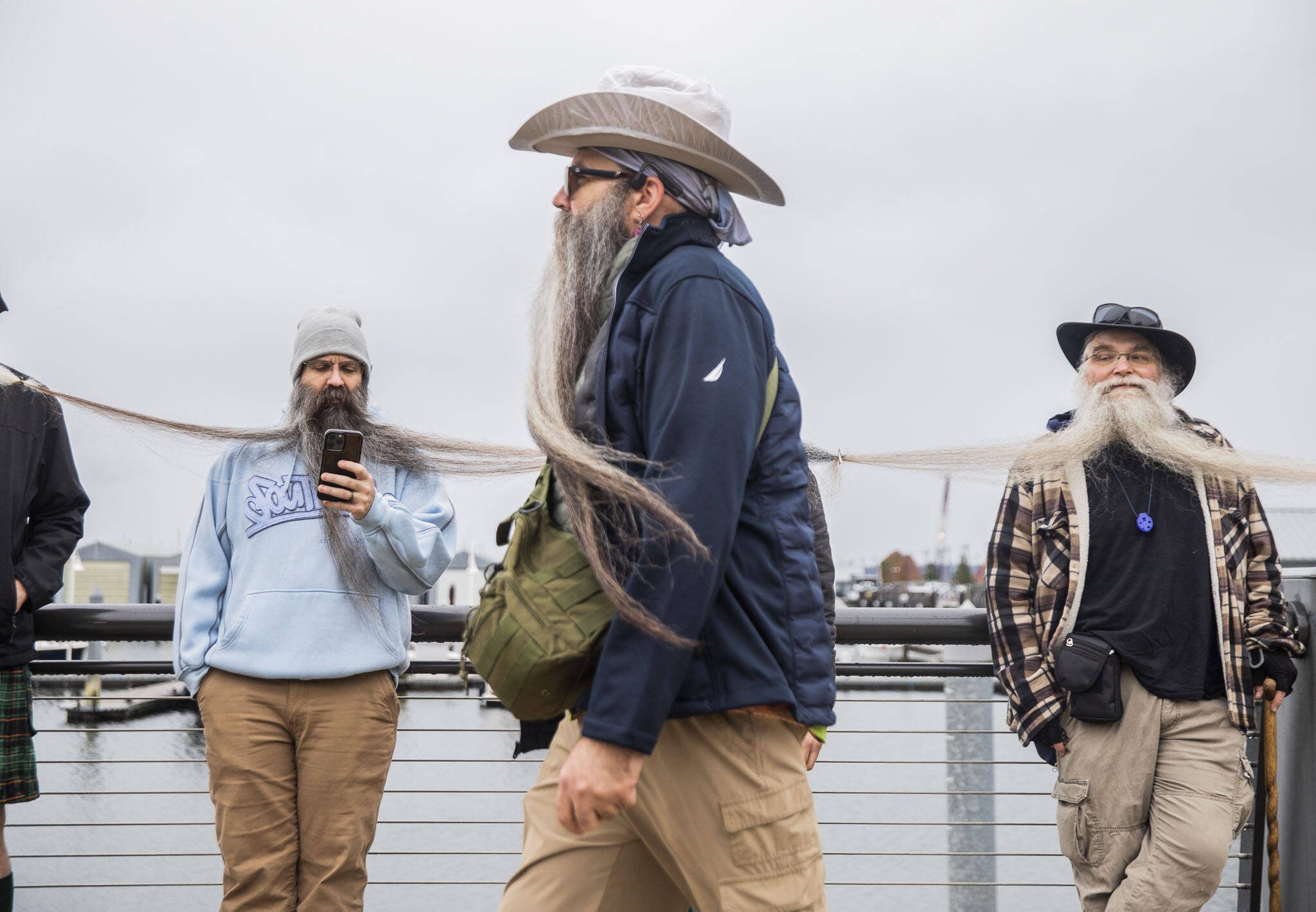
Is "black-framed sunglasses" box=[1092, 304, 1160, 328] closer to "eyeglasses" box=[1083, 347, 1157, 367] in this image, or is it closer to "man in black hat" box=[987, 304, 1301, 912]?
"eyeglasses" box=[1083, 347, 1157, 367]

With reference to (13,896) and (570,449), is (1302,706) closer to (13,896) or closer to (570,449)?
(570,449)

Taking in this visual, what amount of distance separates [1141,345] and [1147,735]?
114 centimetres

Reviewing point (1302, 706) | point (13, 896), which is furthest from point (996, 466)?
point (13, 896)

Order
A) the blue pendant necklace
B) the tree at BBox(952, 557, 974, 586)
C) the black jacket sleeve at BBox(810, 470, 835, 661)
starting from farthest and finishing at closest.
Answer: the tree at BBox(952, 557, 974, 586) < the blue pendant necklace < the black jacket sleeve at BBox(810, 470, 835, 661)

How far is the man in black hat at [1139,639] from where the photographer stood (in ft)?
9.30

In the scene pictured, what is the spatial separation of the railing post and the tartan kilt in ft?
7.97

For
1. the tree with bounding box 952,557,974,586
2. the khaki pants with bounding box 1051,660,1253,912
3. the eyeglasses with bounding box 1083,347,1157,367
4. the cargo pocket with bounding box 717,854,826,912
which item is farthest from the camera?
the tree with bounding box 952,557,974,586

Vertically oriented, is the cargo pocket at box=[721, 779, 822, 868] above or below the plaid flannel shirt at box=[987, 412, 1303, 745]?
below

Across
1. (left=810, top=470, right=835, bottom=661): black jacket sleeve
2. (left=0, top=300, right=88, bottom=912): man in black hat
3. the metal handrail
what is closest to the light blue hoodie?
the metal handrail

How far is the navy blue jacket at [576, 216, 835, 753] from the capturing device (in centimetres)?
150

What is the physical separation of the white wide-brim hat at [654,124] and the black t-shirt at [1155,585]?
5.01 ft

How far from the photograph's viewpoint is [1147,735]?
285 centimetres

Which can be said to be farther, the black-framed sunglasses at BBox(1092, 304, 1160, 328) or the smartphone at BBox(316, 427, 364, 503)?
the black-framed sunglasses at BBox(1092, 304, 1160, 328)

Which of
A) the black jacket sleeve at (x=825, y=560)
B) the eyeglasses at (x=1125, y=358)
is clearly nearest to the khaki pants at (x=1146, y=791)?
the black jacket sleeve at (x=825, y=560)
